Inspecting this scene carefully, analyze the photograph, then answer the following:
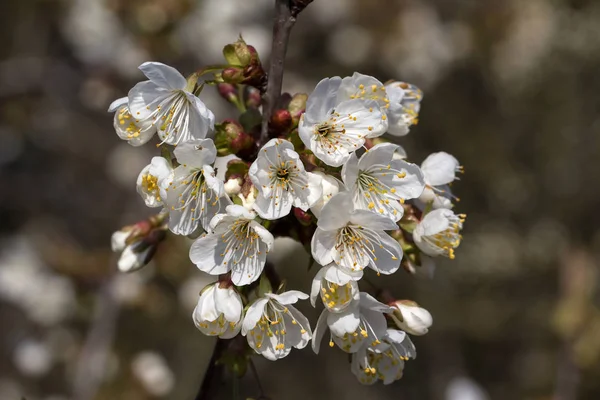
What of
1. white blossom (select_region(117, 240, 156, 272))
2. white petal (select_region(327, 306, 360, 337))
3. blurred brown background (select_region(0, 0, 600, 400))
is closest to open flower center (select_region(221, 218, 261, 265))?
white petal (select_region(327, 306, 360, 337))

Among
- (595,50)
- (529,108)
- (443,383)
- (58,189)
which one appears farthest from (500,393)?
(58,189)

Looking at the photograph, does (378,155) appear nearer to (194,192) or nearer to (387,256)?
(387,256)

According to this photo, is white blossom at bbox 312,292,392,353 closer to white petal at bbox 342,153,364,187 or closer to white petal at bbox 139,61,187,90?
white petal at bbox 342,153,364,187

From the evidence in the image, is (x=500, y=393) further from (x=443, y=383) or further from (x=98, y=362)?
(x=98, y=362)

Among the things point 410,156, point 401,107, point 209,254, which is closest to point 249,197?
point 209,254

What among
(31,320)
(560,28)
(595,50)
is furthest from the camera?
(560,28)
